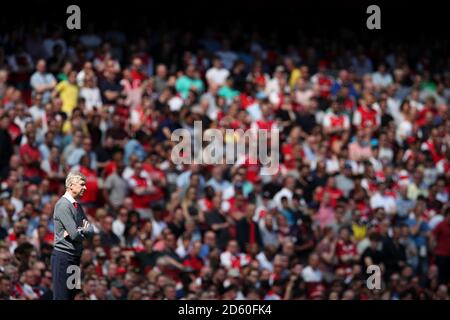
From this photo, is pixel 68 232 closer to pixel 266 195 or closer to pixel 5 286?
pixel 5 286

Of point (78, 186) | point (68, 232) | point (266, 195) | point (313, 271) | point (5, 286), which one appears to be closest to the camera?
point (68, 232)

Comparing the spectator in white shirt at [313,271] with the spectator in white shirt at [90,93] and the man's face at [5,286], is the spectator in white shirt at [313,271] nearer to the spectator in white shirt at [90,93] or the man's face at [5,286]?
the spectator in white shirt at [90,93]

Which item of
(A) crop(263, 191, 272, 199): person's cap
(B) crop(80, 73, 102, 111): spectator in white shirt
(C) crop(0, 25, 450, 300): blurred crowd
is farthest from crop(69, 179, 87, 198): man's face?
(B) crop(80, 73, 102, 111): spectator in white shirt

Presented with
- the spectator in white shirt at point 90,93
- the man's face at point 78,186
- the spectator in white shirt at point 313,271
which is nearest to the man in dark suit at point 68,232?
the man's face at point 78,186

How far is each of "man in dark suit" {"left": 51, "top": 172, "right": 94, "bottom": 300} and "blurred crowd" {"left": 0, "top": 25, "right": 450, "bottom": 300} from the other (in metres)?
3.11

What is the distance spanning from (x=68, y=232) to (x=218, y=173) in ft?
25.3

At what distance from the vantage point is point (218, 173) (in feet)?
65.3

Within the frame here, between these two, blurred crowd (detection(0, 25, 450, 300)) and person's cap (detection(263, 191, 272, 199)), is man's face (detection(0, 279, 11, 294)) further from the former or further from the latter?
person's cap (detection(263, 191, 272, 199))

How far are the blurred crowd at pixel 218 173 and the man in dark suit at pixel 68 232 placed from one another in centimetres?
311

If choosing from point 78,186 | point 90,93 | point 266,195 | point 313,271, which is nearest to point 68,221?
point 78,186

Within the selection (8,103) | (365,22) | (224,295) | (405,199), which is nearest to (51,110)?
(8,103)

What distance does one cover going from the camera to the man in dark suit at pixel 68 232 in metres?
12.3

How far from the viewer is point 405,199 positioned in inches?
817

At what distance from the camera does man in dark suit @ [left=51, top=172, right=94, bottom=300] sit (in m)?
12.3
